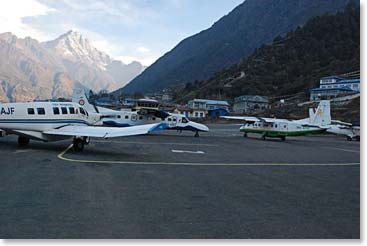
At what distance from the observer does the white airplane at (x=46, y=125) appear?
49.9ft

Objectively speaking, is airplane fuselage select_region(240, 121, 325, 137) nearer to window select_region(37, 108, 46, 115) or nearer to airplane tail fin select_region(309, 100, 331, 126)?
airplane tail fin select_region(309, 100, 331, 126)

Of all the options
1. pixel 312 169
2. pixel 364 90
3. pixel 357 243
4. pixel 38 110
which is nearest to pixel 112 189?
pixel 357 243

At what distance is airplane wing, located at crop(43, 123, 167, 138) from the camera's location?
560 inches

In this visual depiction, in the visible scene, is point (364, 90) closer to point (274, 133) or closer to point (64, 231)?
point (64, 231)

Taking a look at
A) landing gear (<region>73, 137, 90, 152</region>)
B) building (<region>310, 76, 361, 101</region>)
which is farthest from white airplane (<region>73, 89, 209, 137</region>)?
building (<region>310, 76, 361, 101</region>)

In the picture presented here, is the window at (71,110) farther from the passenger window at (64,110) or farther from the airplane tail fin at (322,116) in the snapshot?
the airplane tail fin at (322,116)

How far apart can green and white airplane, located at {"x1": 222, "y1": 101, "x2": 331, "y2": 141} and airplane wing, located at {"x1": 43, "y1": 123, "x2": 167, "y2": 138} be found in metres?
19.4

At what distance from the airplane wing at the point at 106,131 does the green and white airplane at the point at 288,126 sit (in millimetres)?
19352

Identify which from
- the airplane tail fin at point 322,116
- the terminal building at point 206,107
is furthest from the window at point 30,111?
the terminal building at point 206,107

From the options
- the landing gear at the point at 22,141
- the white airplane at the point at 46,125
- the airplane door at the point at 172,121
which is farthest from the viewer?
the airplane door at the point at 172,121

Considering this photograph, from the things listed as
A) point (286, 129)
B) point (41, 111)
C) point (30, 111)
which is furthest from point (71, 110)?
point (286, 129)

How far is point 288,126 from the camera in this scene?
3134cm

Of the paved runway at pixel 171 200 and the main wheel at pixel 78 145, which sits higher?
the main wheel at pixel 78 145

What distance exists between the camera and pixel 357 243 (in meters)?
4.72
